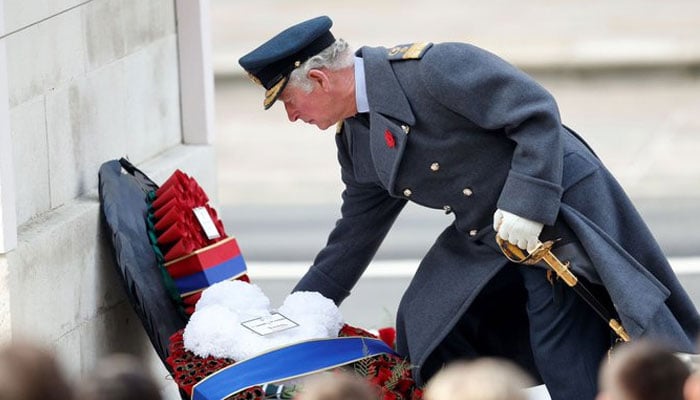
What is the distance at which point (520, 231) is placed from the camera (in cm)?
500

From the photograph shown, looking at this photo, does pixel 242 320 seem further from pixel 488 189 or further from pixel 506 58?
pixel 506 58

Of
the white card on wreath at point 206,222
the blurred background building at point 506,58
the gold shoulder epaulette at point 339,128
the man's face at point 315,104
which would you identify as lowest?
the blurred background building at point 506,58

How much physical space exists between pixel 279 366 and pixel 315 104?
768mm

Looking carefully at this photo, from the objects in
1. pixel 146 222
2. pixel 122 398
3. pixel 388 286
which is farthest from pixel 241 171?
pixel 122 398

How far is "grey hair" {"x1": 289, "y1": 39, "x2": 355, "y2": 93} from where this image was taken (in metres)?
5.20

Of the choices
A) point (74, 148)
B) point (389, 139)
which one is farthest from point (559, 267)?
point (74, 148)

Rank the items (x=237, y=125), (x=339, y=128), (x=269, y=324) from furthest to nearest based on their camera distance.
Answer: (x=237, y=125), (x=339, y=128), (x=269, y=324)

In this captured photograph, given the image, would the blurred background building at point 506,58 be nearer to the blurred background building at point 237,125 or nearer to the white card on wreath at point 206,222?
the blurred background building at point 237,125

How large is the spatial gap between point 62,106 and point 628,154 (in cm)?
732

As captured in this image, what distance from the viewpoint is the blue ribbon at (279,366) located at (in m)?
5.00

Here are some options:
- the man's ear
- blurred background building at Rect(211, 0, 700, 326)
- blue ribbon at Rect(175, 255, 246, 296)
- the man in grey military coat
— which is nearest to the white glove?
the man in grey military coat

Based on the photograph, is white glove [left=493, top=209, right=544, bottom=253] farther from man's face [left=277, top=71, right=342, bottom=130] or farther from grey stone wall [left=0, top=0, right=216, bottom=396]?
grey stone wall [left=0, top=0, right=216, bottom=396]

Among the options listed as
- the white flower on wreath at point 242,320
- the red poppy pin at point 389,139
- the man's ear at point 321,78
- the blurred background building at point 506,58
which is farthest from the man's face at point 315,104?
the blurred background building at point 506,58

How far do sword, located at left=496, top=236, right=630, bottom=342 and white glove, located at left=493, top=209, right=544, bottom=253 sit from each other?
0.08 ft
